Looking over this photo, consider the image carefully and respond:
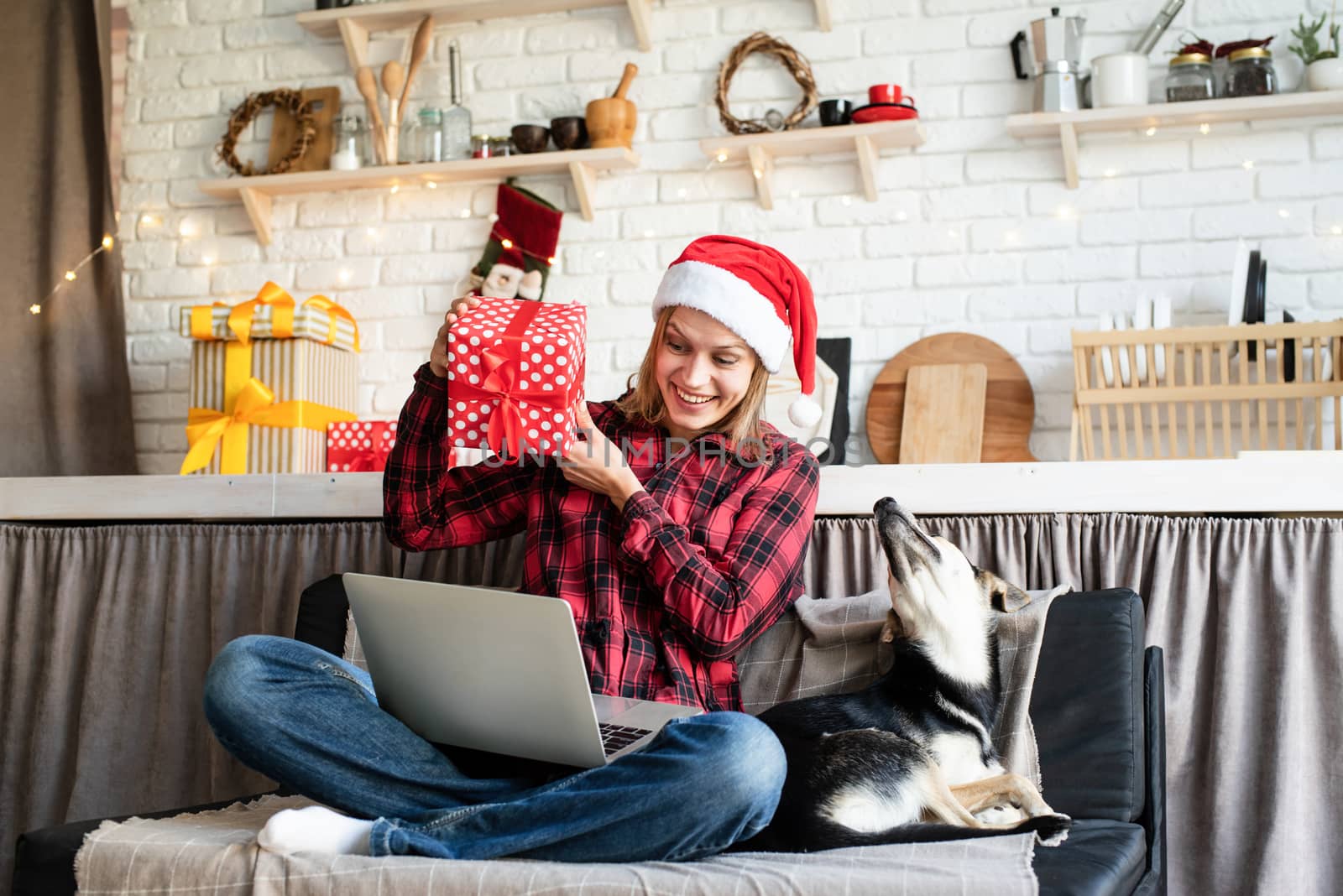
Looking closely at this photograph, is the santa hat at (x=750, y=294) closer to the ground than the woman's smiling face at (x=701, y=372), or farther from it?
farther from it

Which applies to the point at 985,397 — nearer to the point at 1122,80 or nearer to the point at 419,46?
the point at 1122,80

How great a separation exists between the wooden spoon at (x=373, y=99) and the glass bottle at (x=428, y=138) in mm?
74

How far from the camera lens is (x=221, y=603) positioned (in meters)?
2.22

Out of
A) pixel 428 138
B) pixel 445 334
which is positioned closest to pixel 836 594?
pixel 445 334

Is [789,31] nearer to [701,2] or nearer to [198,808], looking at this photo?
[701,2]

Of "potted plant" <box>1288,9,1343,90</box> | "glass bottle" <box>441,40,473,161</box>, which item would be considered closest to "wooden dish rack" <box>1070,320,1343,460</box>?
"potted plant" <box>1288,9,1343,90</box>

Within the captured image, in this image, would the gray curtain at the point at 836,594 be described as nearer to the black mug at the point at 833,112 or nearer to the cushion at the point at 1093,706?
the cushion at the point at 1093,706

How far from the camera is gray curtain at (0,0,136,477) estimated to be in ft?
8.96

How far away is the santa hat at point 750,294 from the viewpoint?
5.87 feet

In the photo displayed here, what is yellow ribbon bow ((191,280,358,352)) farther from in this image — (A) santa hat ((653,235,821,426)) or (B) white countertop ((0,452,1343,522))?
(A) santa hat ((653,235,821,426))

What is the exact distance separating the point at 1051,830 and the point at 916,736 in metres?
0.20

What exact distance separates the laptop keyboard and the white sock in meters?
0.27

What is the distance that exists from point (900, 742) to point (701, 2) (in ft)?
6.36

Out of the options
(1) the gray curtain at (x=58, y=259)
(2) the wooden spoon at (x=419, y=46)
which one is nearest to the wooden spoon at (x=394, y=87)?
(2) the wooden spoon at (x=419, y=46)
